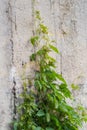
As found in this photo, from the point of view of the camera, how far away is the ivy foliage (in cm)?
239

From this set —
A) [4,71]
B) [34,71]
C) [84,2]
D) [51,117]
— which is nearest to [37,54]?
[34,71]

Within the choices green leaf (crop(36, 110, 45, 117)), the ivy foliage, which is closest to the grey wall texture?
the ivy foliage

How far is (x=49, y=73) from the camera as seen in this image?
2463mm

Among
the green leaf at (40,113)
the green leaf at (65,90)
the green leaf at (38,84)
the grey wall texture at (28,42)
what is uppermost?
the grey wall texture at (28,42)

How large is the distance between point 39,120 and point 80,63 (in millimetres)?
593

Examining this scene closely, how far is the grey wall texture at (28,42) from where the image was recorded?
2406 millimetres

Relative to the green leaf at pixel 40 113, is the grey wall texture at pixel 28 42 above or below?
above

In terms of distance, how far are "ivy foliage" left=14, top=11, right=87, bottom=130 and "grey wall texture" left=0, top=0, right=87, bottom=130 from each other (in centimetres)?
6

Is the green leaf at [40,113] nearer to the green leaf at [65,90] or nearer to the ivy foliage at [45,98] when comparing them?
the ivy foliage at [45,98]

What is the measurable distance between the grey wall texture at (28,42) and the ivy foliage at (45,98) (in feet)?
0.20

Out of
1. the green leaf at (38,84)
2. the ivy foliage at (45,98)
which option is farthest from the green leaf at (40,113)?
the green leaf at (38,84)

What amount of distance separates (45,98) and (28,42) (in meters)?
0.41

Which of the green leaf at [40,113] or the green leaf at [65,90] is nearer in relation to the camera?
the green leaf at [40,113]

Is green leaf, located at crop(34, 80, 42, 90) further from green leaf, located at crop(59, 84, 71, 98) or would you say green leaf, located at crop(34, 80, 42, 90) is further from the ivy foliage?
green leaf, located at crop(59, 84, 71, 98)
